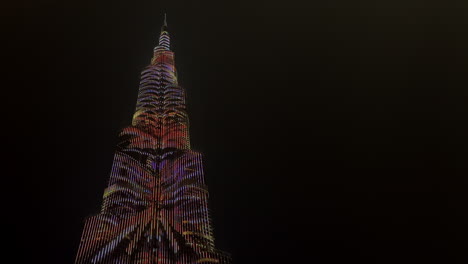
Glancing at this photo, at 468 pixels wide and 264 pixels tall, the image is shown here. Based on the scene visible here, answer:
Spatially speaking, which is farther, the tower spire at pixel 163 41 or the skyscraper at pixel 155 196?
the tower spire at pixel 163 41

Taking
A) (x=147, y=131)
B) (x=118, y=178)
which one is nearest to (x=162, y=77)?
(x=147, y=131)

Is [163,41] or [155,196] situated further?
[163,41]

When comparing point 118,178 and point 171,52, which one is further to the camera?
point 171,52

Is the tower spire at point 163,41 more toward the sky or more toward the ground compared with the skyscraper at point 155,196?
more toward the sky

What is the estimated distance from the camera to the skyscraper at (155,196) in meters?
54.3

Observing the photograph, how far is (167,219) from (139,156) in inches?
572

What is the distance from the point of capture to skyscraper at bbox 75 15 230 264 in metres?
54.3

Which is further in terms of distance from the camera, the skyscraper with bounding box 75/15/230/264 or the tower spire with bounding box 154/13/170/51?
the tower spire with bounding box 154/13/170/51

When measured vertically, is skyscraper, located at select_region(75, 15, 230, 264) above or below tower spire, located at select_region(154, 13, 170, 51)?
below

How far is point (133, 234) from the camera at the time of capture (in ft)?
184

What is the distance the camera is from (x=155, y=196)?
6266 centimetres

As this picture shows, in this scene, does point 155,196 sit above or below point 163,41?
below

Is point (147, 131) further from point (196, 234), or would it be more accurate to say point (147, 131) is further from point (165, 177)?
point (196, 234)

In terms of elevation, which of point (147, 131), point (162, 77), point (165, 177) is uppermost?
point (162, 77)
